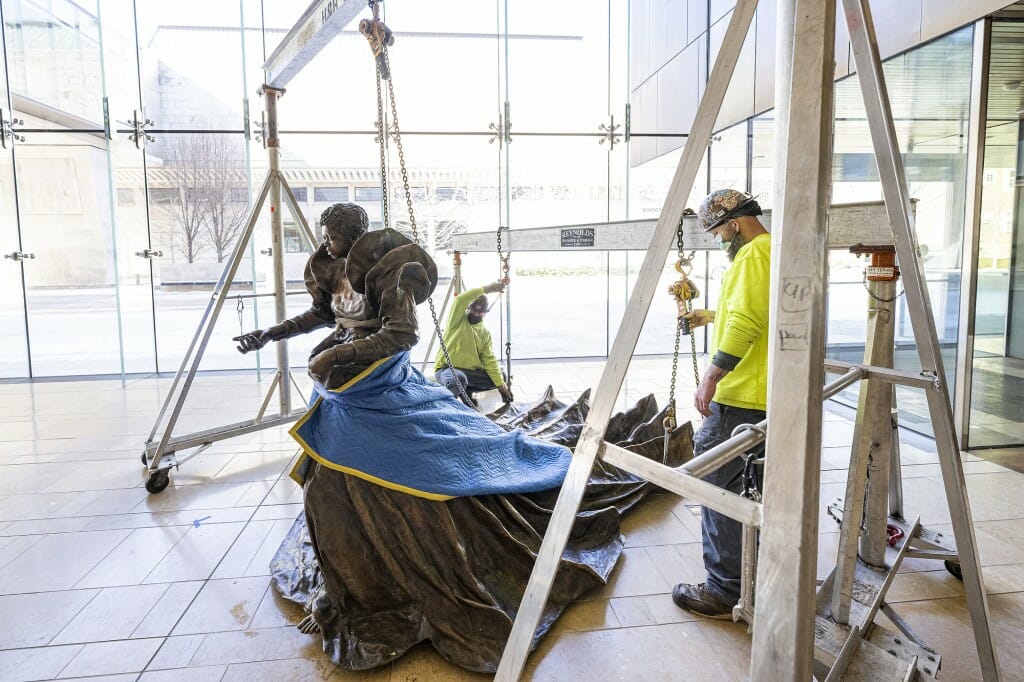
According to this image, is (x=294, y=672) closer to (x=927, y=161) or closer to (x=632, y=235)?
(x=632, y=235)

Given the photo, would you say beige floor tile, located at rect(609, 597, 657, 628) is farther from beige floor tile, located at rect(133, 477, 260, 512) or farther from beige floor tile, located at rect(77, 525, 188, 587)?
beige floor tile, located at rect(133, 477, 260, 512)

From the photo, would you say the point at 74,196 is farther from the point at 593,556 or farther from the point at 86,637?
the point at 593,556

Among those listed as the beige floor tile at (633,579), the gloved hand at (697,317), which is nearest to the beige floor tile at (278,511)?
the beige floor tile at (633,579)

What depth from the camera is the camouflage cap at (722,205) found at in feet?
7.50

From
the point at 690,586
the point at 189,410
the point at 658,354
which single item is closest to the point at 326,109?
the point at 189,410

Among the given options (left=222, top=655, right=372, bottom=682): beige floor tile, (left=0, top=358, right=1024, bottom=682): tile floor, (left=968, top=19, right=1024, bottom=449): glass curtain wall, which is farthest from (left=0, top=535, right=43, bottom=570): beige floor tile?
(left=968, top=19, right=1024, bottom=449): glass curtain wall

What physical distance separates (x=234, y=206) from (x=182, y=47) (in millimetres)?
1835

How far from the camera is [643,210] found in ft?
26.1

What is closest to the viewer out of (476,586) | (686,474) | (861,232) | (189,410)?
(686,474)

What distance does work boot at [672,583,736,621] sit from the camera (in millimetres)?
2275

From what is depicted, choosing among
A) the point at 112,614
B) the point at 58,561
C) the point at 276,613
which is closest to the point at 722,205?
the point at 276,613

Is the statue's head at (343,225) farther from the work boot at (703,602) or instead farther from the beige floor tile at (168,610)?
the work boot at (703,602)

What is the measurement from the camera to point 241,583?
2.57 metres

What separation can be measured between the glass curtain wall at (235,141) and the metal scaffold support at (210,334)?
2.72m
